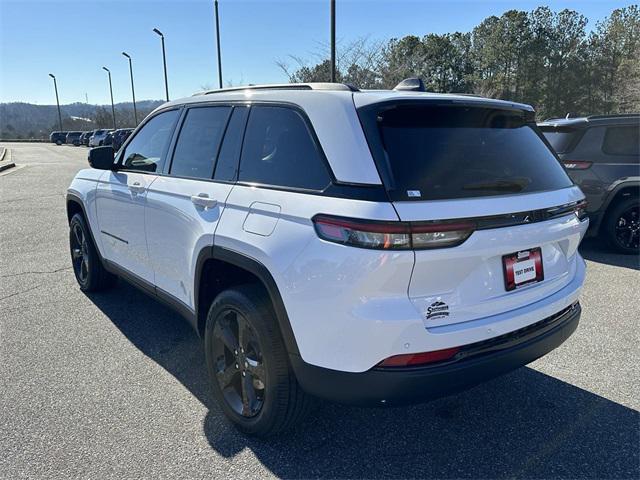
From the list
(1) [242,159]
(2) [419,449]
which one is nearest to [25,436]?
(1) [242,159]

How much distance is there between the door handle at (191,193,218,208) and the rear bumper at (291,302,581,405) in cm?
102

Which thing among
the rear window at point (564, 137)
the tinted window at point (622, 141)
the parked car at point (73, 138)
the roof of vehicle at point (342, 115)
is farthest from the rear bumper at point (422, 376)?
the parked car at point (73, 138)

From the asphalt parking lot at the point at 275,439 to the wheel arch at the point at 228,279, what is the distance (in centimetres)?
64

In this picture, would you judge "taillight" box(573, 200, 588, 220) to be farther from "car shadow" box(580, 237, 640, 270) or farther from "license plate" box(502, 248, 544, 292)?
"car shadow" box(580, 237, 640, 270)

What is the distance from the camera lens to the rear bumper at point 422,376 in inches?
78.7

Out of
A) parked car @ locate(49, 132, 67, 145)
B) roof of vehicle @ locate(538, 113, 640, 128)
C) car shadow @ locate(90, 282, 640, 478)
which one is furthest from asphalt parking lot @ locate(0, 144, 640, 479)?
parked car @ locate(49, 132, 67, 145)

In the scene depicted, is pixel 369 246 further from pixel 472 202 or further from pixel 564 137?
pixel 564 137

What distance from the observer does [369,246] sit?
1.93 meters

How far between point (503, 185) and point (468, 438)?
1.37m

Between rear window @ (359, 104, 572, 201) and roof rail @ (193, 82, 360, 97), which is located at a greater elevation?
roof rail @ (193, 82, 360, 97)

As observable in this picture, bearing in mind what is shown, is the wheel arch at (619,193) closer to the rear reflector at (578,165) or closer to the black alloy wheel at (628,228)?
the black alloy wheel at (628,228)

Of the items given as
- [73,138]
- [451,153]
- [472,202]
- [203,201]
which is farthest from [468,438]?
[73,138]

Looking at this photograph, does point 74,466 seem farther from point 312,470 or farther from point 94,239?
point 94,239

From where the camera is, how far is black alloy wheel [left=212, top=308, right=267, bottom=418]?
250 centimetres
